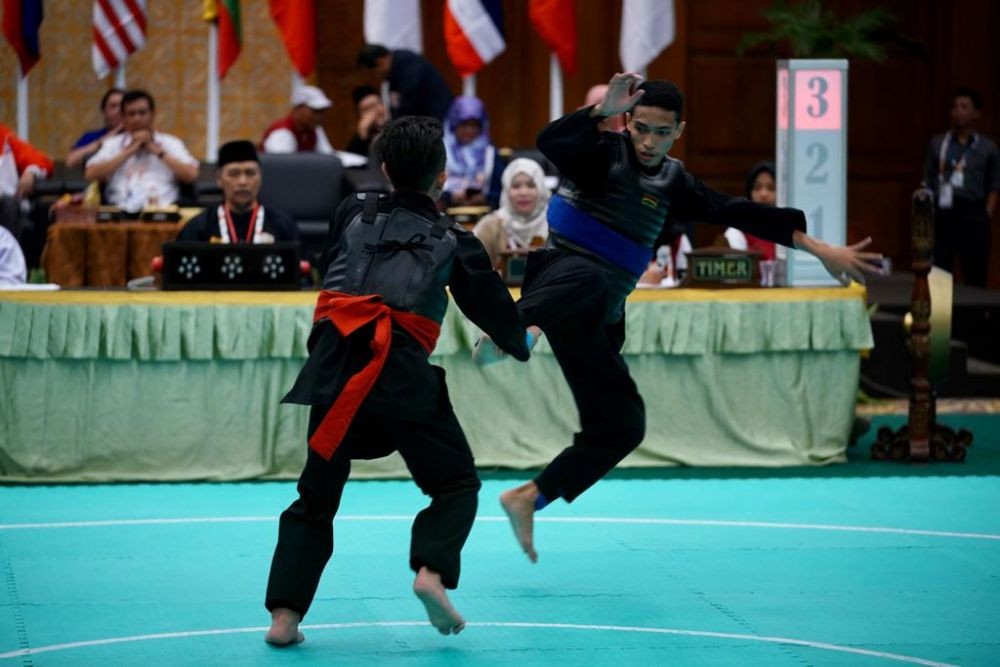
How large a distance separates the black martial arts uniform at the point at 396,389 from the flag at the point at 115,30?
8.90 meters

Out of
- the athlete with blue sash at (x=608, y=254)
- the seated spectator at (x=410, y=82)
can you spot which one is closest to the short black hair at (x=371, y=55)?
the seated spectator at (x=410, y=82)

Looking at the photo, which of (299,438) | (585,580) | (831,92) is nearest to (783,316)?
(831,92)

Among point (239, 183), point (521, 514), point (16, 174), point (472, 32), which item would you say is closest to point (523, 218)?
point (239, 183)

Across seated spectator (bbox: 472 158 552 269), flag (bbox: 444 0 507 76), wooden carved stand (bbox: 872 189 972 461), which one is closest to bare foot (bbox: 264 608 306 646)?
seated spectator (bbox: 472 158 552 269)

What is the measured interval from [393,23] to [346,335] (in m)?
8.74

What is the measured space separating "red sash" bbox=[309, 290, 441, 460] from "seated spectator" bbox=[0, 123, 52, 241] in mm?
7009

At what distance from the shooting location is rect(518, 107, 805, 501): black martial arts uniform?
6.11 meters

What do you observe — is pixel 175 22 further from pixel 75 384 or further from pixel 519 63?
pixel 75 384

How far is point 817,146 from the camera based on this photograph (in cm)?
942

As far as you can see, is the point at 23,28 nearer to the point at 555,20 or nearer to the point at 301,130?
the point at 301,130

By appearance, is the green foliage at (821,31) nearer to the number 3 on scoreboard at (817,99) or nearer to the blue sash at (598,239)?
the number 3 on scoreboard at (817,99)

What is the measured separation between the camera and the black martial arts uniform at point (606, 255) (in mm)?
6105

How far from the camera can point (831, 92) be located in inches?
371

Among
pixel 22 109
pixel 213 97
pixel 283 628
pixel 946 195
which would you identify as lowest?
pixel 283 628
